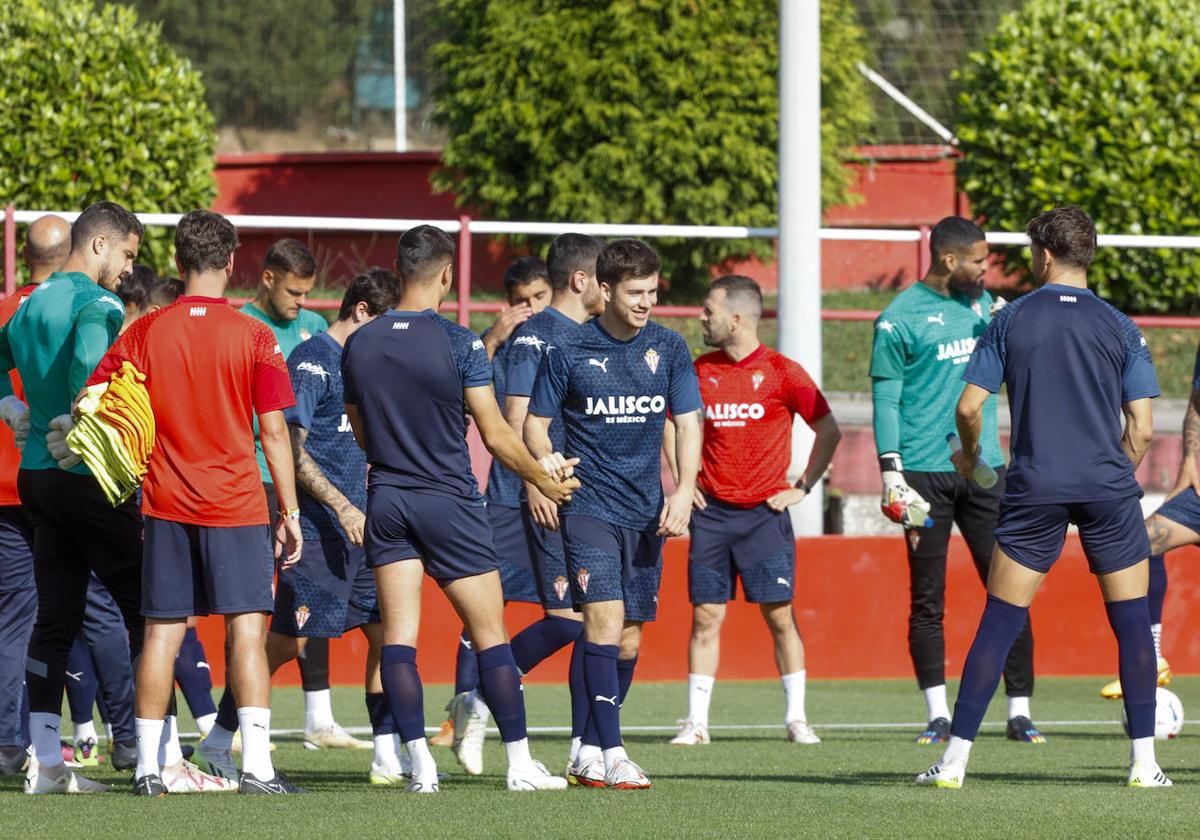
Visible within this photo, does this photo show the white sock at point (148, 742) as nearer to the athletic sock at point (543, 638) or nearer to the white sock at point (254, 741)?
the white sock at point (254, 741)

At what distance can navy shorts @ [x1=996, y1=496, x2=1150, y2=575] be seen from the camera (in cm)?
675

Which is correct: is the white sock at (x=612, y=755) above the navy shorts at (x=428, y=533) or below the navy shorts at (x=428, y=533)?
below

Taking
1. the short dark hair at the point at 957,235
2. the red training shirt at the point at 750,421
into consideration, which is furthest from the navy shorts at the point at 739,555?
the short dark hair at the point at 957,235

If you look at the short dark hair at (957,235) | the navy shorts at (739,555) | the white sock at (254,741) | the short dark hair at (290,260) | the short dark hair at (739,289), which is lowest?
the white sock at (254,741)

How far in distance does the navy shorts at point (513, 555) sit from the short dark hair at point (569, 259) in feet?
4.20

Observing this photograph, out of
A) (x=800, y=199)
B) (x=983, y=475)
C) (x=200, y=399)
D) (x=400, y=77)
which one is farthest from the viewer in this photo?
(x=400, y=77)

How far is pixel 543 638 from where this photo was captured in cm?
797

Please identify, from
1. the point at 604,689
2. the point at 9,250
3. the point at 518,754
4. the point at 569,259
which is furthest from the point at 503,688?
the point at 9,250

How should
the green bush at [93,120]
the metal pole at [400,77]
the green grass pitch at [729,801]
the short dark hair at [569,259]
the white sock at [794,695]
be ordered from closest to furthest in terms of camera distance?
the green grass pitch at [729,801] → the short dark hair at [569,259] → the white sock at [794,695] → the green bush at [93,120] → the metal pole at [400,77]

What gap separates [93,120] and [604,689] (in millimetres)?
15029

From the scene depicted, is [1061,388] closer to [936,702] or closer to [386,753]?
[936,702]

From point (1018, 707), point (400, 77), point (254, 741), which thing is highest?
point (400, 77)

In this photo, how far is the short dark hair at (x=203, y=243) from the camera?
21.8 ft

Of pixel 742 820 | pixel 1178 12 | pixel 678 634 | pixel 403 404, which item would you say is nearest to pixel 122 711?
pixel 403 404
